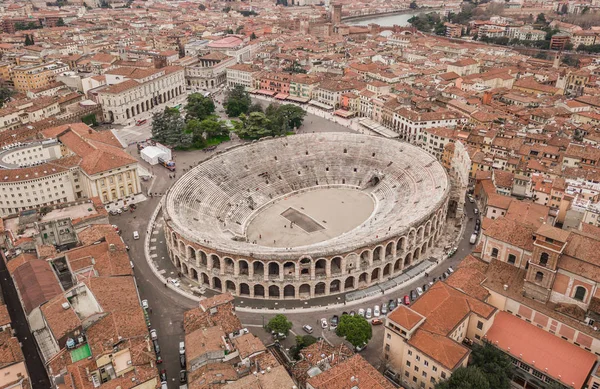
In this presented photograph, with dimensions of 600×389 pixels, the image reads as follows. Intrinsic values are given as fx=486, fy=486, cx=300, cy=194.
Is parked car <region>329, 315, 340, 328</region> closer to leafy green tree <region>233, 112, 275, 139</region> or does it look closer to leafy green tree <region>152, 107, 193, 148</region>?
leafy green tree <region>233, 112, 275, 139</region>

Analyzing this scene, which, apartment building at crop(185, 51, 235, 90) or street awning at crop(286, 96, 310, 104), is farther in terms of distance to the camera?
apartment building at crop(185, 51, 235, 90)

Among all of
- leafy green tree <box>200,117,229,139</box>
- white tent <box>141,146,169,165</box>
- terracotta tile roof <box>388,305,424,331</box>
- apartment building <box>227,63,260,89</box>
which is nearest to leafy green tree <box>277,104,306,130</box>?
leafy green tree <box>200,117,229,139</box>

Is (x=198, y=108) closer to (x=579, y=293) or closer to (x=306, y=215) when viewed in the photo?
(x=306, y=215)

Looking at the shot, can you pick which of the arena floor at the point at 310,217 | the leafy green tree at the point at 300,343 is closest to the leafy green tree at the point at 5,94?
the arena floor at the point at 310,217

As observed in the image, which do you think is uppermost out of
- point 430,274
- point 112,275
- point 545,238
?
point 545,238

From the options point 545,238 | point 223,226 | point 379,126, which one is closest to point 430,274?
point 545,238

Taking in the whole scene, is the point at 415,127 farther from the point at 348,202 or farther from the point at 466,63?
the point at 466,63

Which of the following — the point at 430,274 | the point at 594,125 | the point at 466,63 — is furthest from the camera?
the point at 466,63
